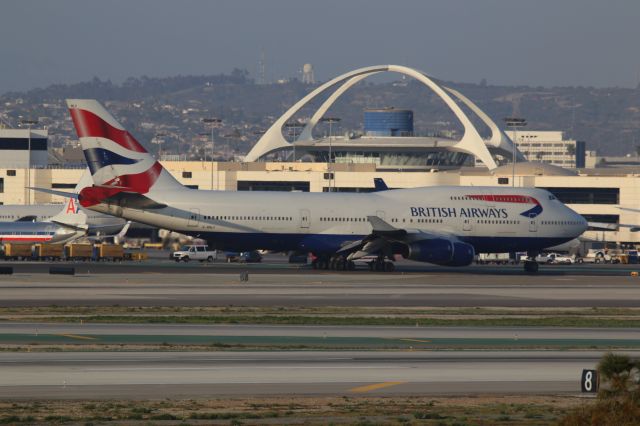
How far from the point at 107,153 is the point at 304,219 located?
43.3 ft

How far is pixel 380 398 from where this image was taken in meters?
27.3

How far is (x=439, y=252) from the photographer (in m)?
76.4

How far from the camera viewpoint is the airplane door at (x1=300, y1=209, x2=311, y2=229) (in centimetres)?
7738

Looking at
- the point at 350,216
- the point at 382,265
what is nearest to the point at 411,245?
the point at 382,265

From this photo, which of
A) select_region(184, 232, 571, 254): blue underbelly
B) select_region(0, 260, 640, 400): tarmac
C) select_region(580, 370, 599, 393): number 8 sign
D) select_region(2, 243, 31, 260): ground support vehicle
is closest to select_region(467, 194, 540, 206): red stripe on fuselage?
select_region(184, 232, 571, 254): blue underbelly

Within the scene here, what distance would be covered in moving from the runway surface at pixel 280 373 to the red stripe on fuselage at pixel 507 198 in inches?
1869

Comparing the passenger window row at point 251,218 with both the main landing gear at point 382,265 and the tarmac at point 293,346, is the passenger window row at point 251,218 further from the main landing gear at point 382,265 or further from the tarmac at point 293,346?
the tarmac at point 293,346

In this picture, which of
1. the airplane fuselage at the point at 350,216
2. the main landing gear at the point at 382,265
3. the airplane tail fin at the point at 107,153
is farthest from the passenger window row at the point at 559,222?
the airplane tail fin at the point at 107,153

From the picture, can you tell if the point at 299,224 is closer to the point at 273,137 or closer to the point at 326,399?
the point at 326,399

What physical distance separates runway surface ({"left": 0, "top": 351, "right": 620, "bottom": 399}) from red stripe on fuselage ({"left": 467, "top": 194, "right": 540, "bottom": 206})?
47484 mm

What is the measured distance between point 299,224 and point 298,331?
119 feet

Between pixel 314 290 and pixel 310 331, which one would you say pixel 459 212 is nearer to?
pixel 314 290

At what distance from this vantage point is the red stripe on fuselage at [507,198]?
82875 mm

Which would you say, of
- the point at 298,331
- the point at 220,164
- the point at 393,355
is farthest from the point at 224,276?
the point at 220,164
